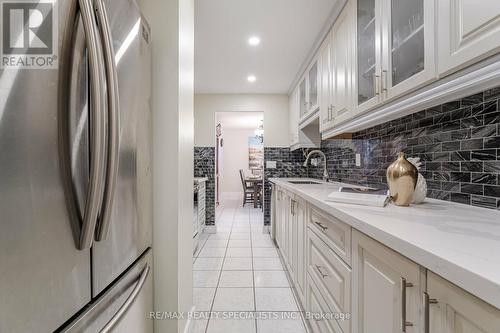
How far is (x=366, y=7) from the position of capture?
4.78ft

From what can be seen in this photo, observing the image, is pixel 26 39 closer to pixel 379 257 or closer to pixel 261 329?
pixel 379 257

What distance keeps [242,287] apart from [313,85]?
7.61 feet

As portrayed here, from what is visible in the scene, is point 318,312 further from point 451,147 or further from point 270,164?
point 270,164

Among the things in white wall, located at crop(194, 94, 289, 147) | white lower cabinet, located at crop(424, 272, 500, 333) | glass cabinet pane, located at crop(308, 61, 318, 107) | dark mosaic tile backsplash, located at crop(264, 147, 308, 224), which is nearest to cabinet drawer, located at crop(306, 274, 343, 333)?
white lower cabinet, located at crop(424, 272, 500, 333)

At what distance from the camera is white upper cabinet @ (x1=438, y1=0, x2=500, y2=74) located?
688 millimetres

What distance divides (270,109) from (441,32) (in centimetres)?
346

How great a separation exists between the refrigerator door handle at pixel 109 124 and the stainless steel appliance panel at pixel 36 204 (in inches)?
2.8

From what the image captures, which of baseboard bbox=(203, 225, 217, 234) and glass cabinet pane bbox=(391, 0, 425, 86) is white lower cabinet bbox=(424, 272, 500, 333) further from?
baseboard bbox=(203, 225, 217, 234)

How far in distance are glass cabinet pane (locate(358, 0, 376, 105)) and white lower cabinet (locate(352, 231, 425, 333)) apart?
994mm

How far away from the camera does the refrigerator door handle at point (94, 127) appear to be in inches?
23.6

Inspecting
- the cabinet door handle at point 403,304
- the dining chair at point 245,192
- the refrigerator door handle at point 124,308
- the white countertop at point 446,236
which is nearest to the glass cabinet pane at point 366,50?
the white countertop at point 446,236

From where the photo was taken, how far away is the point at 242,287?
84.0 inches

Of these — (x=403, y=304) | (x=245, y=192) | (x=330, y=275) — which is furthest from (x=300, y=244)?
(x=245, y=192)

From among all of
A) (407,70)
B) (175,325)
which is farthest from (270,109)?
(175,325)
